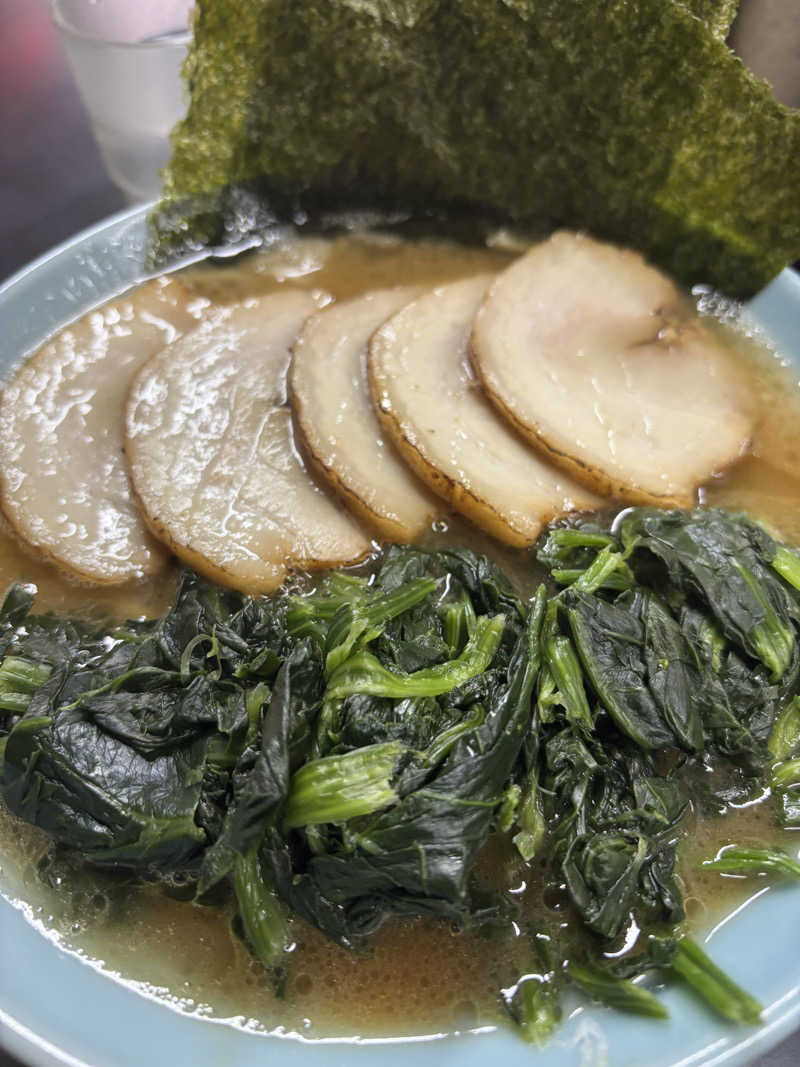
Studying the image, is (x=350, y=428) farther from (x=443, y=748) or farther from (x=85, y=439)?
(x=443, y=748)

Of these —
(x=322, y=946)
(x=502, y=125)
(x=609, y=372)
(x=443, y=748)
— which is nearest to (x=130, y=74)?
(x=502, y=125)

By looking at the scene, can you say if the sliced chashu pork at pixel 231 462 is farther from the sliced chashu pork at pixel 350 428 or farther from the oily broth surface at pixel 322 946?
the oily broth surface at pixel 322 946

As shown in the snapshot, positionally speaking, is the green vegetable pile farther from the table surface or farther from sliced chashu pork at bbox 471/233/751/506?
the table surface

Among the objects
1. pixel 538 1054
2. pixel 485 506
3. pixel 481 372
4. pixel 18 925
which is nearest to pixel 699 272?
pixel 481 372

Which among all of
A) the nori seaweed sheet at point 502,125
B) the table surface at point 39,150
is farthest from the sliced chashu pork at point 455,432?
the table surface at point 39,150

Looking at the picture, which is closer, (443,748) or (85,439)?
(443,748)

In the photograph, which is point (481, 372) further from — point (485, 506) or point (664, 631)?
point (664, 631)

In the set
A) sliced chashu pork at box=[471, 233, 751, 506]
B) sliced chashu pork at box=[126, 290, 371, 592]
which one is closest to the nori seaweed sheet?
sliced chashu pork at box=[471, 233, 751, 506]
